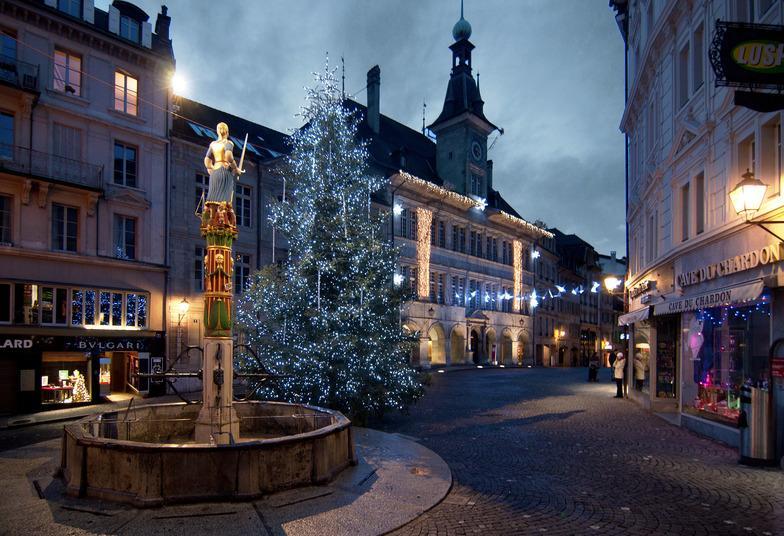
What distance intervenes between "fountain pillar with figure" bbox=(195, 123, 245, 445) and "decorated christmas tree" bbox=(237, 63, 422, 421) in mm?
4813

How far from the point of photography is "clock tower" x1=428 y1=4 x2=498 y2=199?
46.9m

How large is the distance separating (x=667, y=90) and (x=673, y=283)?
19.2 feet

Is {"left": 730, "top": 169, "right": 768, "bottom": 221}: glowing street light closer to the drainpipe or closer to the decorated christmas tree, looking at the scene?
the decorated christmas tree

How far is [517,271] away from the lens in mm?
53250

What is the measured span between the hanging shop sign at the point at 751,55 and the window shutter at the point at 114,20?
884 inches

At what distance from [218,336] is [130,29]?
19971 mm

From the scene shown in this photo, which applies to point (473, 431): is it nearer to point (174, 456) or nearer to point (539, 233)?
point (174, 456)

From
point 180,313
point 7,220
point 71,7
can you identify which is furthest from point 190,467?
point 71,7

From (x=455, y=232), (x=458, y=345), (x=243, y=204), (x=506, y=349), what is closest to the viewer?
(x=243, y=204)

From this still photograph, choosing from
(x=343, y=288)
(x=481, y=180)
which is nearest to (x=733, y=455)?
(x=343, y=288)

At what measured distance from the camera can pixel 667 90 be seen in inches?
671

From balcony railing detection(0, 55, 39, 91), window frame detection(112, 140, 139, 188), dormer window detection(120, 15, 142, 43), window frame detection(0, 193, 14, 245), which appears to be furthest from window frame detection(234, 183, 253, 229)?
window frame detection(0, 193, 14, 245)

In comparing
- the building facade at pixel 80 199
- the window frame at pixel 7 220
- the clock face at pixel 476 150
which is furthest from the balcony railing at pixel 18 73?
the clock face at pixel 476 150

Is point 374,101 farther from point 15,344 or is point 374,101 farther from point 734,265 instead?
point 734,265
